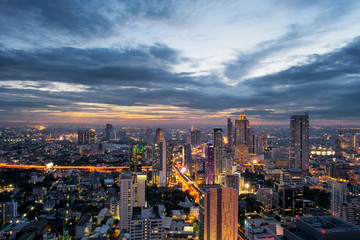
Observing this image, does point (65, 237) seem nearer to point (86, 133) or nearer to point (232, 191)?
point (232, 191)

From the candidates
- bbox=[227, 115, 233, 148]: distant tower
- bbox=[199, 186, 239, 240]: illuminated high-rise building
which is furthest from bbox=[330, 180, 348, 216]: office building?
bbox=[227, 115, 233, 148]: distant tower

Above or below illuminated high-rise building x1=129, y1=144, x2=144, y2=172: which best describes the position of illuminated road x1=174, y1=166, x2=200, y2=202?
below

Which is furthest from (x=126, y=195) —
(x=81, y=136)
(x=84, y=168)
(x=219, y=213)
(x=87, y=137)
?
(x=81, y=136)

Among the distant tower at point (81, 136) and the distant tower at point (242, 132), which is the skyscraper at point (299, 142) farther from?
the distant tower at point (81, 136)

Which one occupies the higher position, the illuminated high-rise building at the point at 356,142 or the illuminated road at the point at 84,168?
the illuminated high-rise building at the point at 356,142

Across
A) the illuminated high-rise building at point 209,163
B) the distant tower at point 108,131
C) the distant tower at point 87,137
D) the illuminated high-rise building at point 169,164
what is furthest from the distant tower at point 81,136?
the illuminated high-rise building at point 209,163

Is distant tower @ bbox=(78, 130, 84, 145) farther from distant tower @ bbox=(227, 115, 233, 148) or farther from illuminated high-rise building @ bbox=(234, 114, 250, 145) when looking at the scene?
illuminated high-rise building @ bbox=(234, 114, 250, 145)

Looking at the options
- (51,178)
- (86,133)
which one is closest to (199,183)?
(51,178)
